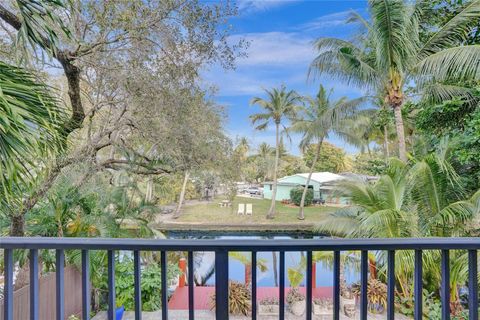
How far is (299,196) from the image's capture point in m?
11.4

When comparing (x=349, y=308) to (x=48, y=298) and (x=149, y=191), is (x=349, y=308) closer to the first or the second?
(x=48, y=298)

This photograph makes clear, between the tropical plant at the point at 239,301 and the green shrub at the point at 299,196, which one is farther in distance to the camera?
the green shrub at the point at 299,196

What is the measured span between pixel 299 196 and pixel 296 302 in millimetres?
7083

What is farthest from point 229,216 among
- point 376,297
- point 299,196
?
point 376,297

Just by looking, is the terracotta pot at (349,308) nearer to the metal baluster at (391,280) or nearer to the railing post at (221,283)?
the metal baluster at (391,280)

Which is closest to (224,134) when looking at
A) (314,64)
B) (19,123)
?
(314,64)

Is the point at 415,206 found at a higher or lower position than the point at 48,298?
higher

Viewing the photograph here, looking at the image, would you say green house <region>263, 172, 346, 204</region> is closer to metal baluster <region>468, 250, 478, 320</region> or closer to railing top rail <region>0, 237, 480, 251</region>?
metal baluster <region>468, 250, 478, 320</region>

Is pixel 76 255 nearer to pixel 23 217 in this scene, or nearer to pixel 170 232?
pixel 23 217

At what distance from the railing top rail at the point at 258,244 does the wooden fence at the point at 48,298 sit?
1.57 m

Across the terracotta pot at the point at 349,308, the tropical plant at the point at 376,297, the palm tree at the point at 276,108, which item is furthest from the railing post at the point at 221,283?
the palm tree at the point at 276,108

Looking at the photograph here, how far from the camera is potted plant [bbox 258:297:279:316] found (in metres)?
4.31

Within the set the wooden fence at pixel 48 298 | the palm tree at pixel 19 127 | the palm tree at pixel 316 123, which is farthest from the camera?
the palm tree at pixel 316 123

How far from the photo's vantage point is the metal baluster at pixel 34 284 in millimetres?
1085
